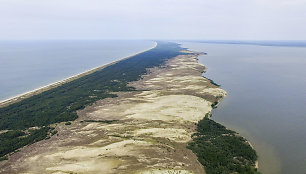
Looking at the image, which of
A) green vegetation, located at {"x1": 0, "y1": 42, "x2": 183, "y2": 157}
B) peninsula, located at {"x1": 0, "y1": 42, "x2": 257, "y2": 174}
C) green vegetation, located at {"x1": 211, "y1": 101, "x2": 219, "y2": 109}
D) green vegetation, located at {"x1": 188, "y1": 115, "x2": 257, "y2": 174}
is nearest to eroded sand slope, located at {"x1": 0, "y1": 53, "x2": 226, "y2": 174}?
peninsula, located at {"x1": 0, "y1": 42, "x2": 257, "y2": 174}

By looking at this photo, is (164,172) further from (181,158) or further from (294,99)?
(294,99)

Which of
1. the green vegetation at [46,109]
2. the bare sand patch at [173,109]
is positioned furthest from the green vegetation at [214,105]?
the green vegetation at [46,109]

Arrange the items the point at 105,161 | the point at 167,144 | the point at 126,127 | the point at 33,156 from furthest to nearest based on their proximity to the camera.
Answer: the point at 126,127
the point at 167,144
the point at 33,156
the point at 105,161

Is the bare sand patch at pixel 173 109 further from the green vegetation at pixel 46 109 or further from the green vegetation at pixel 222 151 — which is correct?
the green vegetation at pixel 46 109

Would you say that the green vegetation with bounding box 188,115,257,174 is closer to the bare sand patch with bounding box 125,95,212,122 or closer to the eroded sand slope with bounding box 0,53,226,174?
the eroded sand slope with bounding box 0,53,226,174

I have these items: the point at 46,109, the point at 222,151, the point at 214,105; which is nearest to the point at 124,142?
the point at 222,151

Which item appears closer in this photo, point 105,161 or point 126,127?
point 105,161

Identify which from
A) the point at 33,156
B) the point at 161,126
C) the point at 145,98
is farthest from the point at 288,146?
the point at 33,156
